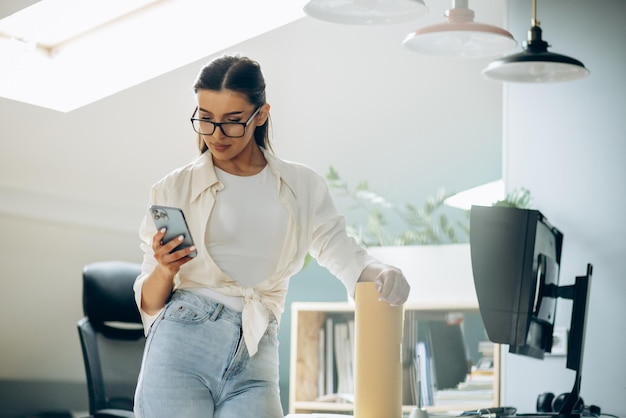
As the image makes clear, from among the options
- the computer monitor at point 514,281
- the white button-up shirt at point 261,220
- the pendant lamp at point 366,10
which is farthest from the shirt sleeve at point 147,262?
the computer monitor at point 514,281

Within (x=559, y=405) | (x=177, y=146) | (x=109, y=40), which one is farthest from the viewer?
(x=177, y=146)

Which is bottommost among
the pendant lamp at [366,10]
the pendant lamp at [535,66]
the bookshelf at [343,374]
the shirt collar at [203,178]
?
the bookshelf at [343,374]

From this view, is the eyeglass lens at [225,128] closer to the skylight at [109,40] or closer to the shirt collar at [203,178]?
the shirt collar at [203,178]

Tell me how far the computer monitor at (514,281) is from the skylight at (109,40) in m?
1.86

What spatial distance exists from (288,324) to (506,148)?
5.72ft

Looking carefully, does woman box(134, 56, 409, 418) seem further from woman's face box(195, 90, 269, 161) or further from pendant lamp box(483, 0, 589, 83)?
pendant lamp box(483, 0, 589, 83)

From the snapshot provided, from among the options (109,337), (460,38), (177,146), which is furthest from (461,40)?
(177,146)

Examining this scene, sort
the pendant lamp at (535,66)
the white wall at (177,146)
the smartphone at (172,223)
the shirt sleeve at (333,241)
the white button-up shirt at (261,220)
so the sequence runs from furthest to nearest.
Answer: the white wall at (177,146), the pendant lamp at (535,66), the shirt sleeve at (333,241), the white button-up shirt at (261,220), the smartphone at (172,223)

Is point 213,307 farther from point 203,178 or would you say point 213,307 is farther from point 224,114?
point 224,114

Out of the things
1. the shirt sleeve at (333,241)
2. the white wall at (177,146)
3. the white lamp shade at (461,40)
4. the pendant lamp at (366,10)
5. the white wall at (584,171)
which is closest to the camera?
the shirt sleeve at (333,241)

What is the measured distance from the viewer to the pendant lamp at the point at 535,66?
245 cm

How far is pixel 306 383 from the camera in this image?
3.48 m

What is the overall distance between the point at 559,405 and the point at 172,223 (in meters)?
1.35

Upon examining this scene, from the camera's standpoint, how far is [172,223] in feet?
5.22
